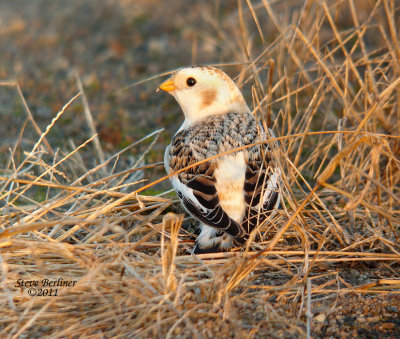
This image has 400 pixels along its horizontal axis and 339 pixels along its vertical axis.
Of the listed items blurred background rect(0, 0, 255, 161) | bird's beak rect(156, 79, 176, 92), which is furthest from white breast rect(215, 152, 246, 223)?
blurred background rect(0, 0, 255, 161)

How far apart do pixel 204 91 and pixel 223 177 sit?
61 centimetres

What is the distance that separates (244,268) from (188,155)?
701mm

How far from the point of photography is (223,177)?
7.82ft

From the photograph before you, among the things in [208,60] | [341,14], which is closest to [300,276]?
[208,60]

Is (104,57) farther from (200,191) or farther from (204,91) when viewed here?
(200,191)

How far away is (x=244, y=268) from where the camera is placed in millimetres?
1995

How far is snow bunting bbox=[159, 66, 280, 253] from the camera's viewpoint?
2324mm

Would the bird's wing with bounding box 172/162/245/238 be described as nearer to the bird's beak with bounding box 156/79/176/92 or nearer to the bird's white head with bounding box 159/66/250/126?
the bird's white head with bounding box 159/66/250/126

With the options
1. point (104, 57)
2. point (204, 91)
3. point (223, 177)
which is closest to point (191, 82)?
point (204, 91)

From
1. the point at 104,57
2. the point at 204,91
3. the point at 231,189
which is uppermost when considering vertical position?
the point at 204,91

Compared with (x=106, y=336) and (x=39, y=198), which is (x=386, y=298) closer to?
(x=106, y=336)

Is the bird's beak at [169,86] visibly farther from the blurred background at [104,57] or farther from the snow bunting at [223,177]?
the blurred background at [104,57]

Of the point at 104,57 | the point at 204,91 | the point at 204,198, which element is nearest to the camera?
the point at 204,198

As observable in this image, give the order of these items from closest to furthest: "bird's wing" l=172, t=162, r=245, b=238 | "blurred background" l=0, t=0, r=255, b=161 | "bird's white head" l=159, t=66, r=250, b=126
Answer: "bird's wing" l=172, t=162, r=245, b=238
"bird's white head" l=159, t=66, r=250, b=126
"blurred background" l=0, t=0, r=255, b=161
